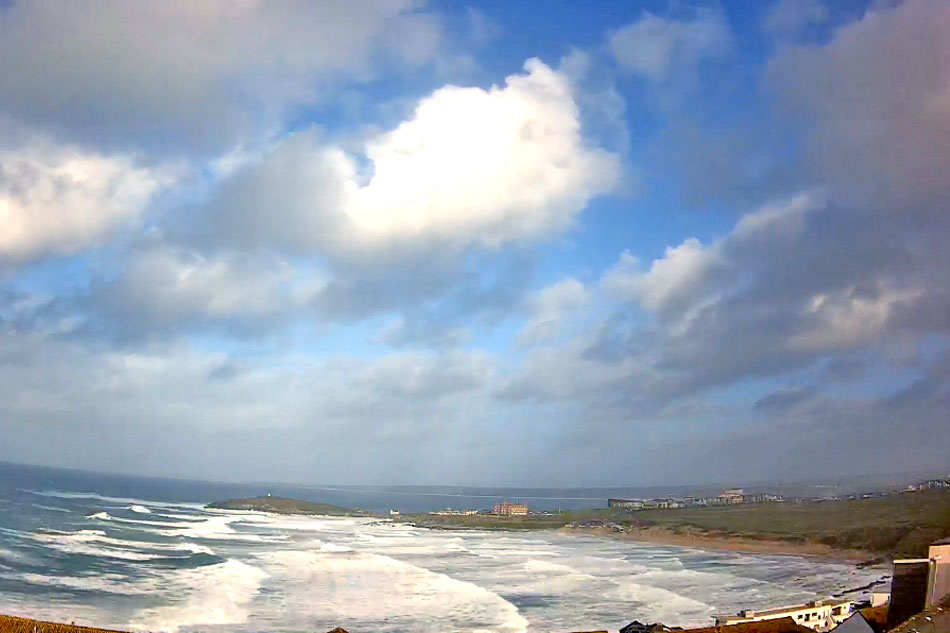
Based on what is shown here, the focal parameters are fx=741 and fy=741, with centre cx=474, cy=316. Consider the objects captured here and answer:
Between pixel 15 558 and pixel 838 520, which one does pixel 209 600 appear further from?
pixel 838 520

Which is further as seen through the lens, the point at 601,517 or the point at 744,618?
the point at 601,517

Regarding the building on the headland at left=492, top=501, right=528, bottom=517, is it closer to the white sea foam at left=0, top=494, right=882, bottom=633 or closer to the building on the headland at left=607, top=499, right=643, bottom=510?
the building on the headland at left=607, top=499, right=643, bottom=510

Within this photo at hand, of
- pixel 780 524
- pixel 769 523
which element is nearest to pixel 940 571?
pixel 769 523

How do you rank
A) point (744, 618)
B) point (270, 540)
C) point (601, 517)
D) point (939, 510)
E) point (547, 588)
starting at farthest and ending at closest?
1. point (601, 517)
2. point (270, 540)
3. point (939, 510)
4. point (547, 588)
5. point (744, 618)

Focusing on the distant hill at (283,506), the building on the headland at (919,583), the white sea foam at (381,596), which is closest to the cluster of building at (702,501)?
the distant hill at (283,506)

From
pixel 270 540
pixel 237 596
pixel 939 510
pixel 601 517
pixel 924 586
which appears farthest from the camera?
pixel 601 517

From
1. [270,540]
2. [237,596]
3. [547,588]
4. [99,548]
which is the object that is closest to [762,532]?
[547,588]

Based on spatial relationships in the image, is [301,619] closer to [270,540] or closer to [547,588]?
[547,588]
